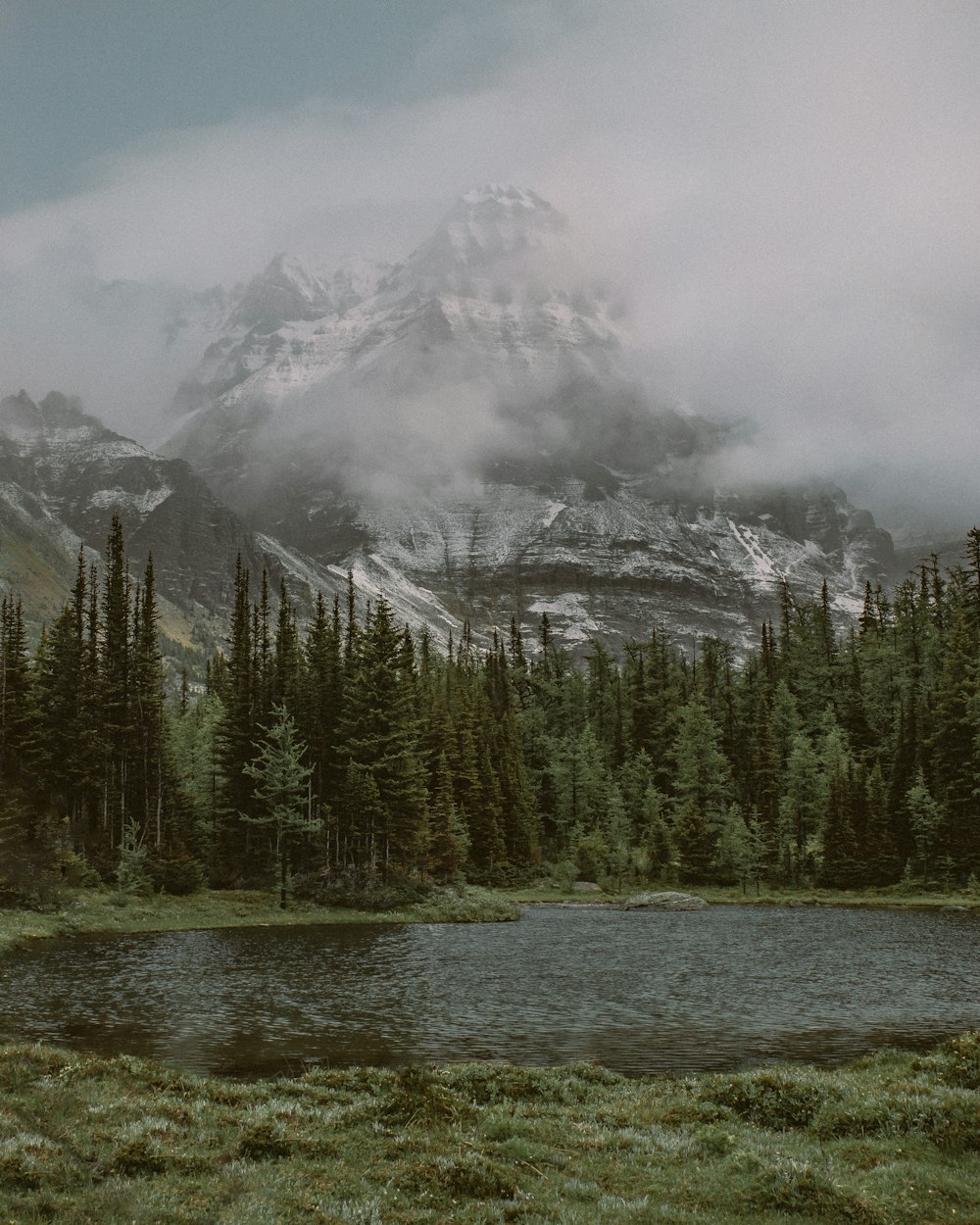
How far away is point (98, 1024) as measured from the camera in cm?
2988

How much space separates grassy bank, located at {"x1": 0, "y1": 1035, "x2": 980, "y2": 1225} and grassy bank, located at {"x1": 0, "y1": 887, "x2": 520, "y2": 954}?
108ft

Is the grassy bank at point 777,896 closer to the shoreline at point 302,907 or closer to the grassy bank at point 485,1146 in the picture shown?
the shoreline at point 302,907

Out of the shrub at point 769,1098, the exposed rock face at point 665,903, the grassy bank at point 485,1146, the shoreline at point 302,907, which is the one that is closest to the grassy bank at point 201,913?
the shoreline at point 302,907

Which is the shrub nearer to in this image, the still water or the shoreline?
the still water

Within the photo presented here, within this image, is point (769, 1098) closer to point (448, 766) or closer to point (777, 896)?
point (777, 896)

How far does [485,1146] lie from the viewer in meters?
16.4

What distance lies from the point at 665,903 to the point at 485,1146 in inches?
2928

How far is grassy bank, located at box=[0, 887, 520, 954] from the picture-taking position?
181ft

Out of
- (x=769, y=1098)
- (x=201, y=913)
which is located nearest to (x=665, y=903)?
(x=201, y=913)

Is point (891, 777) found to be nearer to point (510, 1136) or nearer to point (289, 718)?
point (289, 718)

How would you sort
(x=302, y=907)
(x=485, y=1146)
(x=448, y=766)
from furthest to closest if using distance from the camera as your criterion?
(x=448, y=766), (x=302, y=907), (x=485, y=1146)

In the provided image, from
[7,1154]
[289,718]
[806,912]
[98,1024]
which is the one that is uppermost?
[289,718]

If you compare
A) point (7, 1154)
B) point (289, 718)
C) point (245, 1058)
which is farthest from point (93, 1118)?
point (289, 718)

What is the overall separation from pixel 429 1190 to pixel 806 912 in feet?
236
